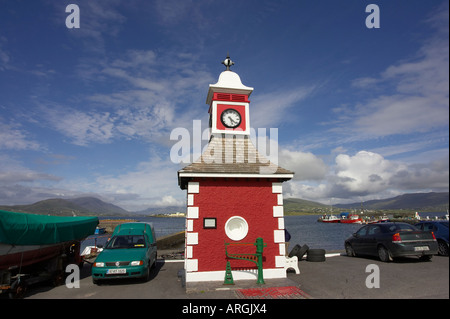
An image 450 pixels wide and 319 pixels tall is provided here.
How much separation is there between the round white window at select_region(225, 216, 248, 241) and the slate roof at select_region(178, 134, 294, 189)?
1630 mm

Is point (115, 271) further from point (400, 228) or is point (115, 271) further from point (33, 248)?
point (400, 228)

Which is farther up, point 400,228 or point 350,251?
point 400,228

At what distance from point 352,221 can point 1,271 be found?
356 ft

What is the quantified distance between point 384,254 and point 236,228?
6.59 metres

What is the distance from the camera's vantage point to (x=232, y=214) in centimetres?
913

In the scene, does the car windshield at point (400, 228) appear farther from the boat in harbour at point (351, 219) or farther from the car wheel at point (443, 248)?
the boat in harbour at point (351, 219)

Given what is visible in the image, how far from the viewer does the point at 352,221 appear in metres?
98.2

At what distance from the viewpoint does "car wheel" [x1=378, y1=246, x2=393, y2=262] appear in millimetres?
10461

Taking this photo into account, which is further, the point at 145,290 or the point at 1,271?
the point at 145,290

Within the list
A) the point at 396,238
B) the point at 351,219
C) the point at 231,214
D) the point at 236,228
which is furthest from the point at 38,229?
the point at 351,219

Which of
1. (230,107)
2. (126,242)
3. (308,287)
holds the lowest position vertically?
(308,287)

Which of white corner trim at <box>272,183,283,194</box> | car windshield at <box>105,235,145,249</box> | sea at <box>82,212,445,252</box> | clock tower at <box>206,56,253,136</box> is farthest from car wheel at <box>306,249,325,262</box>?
sea at <box>82,212,445,252</box>
